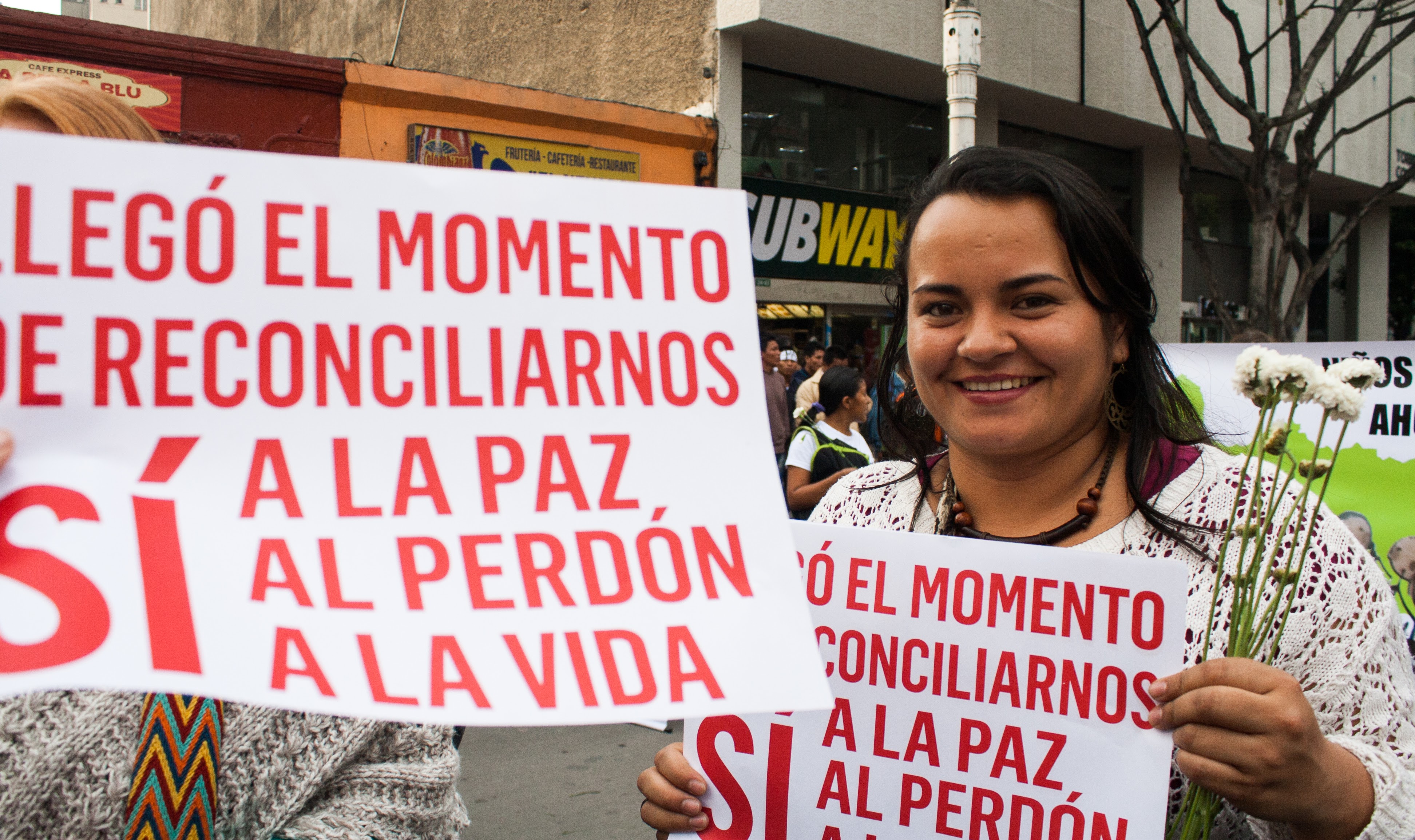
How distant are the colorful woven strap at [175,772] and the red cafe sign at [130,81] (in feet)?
22.9

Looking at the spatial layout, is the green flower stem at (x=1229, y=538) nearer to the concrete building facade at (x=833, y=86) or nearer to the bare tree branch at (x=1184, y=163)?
the concrete building facade at (x=833, y=86)

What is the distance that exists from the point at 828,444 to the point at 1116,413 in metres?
4.28

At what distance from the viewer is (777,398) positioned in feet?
28.5

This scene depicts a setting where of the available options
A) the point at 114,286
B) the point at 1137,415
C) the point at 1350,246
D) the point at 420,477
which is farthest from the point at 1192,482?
the point at 1350,246

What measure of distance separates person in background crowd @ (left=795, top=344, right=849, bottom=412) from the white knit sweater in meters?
6.06

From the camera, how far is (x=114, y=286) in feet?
2.96

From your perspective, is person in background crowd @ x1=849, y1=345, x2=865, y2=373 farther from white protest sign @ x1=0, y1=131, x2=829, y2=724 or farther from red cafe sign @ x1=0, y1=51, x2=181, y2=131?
white protest sign @ x1=0, y1=131, x2=829, y2=724

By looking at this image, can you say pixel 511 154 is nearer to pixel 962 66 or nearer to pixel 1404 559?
pixel 962 66

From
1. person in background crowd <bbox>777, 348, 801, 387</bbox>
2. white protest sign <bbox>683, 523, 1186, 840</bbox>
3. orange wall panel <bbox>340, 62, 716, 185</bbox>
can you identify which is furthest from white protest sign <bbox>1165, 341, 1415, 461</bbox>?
orange wall panel <bbox>340, 62, 716, 185</bbox>

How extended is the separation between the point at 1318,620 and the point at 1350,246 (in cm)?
2031

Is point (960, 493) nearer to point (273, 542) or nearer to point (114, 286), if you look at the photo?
point (273, 542)

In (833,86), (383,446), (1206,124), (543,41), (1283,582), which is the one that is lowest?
(1283,582)

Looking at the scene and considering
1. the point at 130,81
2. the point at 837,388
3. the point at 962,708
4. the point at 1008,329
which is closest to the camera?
the point at 962,708

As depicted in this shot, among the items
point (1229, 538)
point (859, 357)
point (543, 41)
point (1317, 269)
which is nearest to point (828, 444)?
point (1229, 538)
